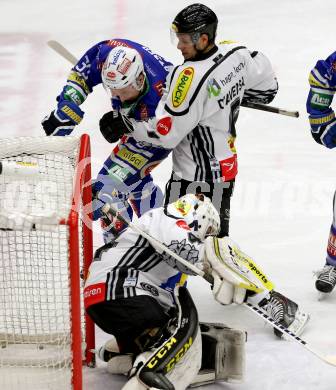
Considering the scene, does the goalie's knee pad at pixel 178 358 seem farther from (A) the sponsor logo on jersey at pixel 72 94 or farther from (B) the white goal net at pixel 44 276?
(A) the sponsor logo on jersey at pixel 72 94

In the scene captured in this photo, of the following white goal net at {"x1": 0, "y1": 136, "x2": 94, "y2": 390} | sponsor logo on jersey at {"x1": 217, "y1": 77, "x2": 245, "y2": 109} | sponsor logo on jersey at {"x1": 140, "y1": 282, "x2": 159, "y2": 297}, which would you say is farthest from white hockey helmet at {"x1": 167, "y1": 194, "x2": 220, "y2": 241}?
sponsor logo on jersey at {"x1": 217, "y1": 77, "x2": 245, "y2": 109}

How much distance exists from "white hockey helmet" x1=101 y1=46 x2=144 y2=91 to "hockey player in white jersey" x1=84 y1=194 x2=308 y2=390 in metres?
0.79

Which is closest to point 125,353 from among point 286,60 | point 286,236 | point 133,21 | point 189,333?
point 189,333

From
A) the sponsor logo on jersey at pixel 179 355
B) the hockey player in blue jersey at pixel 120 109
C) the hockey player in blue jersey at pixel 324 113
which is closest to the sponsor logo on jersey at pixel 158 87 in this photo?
the hockey player in blue jersey at pixel 120 109

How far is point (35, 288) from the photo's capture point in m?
3.79

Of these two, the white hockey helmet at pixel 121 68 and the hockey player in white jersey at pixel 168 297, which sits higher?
the white hockey helmet at pixel 121 68

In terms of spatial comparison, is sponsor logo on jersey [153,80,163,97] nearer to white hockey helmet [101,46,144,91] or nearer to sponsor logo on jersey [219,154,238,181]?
white hockey helmet [101,46,144,91]

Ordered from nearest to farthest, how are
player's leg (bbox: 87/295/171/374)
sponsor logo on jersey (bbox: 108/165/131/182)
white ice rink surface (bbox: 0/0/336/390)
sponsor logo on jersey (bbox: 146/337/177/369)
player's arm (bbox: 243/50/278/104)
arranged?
sponsor logo on jersey (bbox: 146/337/177/369), player's leg (bbox: 87/295/171/374), white ice rink surface (bbox: 0/0/336/390), player's arm (bbox: 243/50/278/104), sponsor logo on jersey (bbox: 108/165/131/182)

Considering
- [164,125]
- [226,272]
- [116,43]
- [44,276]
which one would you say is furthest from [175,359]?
[116,43]

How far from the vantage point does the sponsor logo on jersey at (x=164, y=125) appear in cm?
406

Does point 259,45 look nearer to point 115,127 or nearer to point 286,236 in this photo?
point 286,236

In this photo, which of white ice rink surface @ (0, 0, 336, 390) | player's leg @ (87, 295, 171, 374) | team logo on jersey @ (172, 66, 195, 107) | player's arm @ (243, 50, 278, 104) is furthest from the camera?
player's arm @ (243, 50, 278, 104)

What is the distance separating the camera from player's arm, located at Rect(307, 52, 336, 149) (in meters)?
4.15

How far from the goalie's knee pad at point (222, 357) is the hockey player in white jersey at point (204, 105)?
0.84 metres
